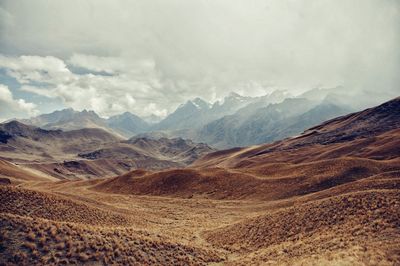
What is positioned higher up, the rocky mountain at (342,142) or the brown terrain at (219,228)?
the rocky mountain at (342,142)

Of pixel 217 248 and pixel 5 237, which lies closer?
pixel 5 237

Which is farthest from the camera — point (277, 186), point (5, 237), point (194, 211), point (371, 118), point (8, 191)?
point (371, 118)

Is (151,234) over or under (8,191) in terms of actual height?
under

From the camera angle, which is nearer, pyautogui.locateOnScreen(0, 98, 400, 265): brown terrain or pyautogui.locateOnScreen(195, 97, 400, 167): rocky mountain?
pyautogui.locateOnScreen(0, 98, 400, 265): brown terrain

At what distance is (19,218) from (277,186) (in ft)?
171

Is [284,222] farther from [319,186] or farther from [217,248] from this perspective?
[319,186]

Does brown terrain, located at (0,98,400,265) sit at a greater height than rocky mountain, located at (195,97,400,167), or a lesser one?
lesser

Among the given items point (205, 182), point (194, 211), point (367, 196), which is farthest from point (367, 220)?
point (205, 182)

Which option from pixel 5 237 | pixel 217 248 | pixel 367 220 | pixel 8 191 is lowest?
pixel 217 248

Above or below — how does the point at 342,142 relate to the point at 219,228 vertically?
above

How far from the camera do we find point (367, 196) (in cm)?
3622

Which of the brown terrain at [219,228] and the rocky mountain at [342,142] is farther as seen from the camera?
the rocky mountain at [342,142]

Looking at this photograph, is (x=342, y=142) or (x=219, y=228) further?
(x=342, y=142)

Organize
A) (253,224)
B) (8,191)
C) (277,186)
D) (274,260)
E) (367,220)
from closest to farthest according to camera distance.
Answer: (274,260), (367,220), (8,191), (253,224), (277,186)
